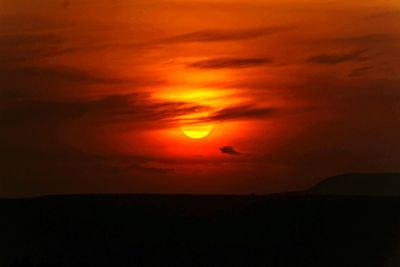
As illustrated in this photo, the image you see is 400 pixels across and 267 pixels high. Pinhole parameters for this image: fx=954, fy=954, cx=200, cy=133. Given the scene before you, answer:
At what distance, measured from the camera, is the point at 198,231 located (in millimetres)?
12867

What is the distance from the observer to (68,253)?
11.4 m

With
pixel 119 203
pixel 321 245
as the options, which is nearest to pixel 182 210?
pixel 119 203

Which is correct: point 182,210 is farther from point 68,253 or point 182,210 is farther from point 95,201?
point 68,253

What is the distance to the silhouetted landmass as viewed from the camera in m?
11.0

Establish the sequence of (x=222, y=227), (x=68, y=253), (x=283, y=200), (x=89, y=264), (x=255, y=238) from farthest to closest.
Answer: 1. (x=283, y=200)
2. (x=222, y=227)
3. (x=255, y=238)
4. (x=68, y=253)
5. (x=89, y=264)

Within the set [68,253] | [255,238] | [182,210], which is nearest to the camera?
[68,253]

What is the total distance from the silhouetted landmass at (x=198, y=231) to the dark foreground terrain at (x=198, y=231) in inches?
0.6

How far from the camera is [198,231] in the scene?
12.9 meters

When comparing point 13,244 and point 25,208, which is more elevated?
point 25,208

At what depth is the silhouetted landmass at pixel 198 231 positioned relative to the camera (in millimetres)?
11023

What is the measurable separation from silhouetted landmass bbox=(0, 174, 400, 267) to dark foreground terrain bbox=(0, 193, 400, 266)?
1 cm

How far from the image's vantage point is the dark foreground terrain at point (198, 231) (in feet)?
36.2

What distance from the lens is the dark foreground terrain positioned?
1102 centimetres

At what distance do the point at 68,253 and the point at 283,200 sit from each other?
5052mm
